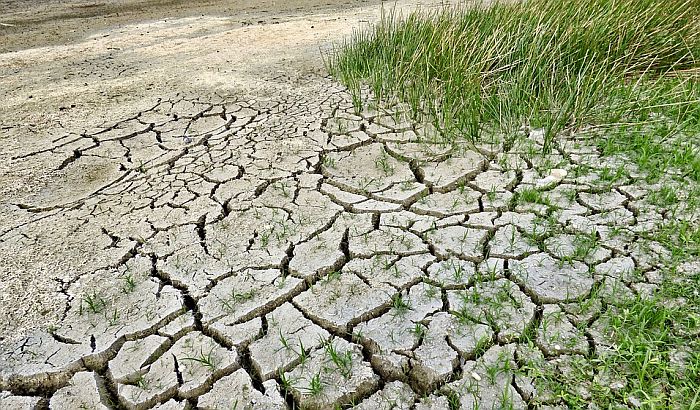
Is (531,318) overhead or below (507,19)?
below

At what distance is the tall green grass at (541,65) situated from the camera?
3279 millimetres

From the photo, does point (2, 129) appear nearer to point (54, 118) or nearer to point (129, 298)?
point (54, 118)

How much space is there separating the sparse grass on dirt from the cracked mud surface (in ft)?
0.34

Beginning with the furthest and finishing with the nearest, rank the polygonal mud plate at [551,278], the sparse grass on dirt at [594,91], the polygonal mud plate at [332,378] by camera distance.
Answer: the polygonal mud plate at [551,278], the sparse grass on dirt at [594,91], the polygonal mud plate at [332,378]

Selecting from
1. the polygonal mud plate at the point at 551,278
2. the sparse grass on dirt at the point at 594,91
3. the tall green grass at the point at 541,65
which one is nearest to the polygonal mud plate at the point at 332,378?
the sparse grass on dirt at the point at 594,91

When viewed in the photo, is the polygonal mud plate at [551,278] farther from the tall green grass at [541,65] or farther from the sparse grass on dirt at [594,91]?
the tall green grass at [541,65]

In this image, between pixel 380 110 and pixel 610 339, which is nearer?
pixel 610 339

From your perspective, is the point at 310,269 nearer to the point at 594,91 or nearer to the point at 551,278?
the point at 551,278

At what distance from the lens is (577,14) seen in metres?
3.90

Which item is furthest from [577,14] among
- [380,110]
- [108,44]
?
[108,44]

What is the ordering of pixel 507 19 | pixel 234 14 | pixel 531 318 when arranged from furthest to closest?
pixel 234 14
pixel 507 19
pixel 531 318

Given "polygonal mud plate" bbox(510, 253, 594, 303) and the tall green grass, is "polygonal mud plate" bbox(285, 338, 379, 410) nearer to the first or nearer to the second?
"polygonal mud plate" bbox(510, 253, 594, 303)

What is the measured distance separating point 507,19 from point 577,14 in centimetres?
46

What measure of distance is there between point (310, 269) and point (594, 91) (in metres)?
2.09
